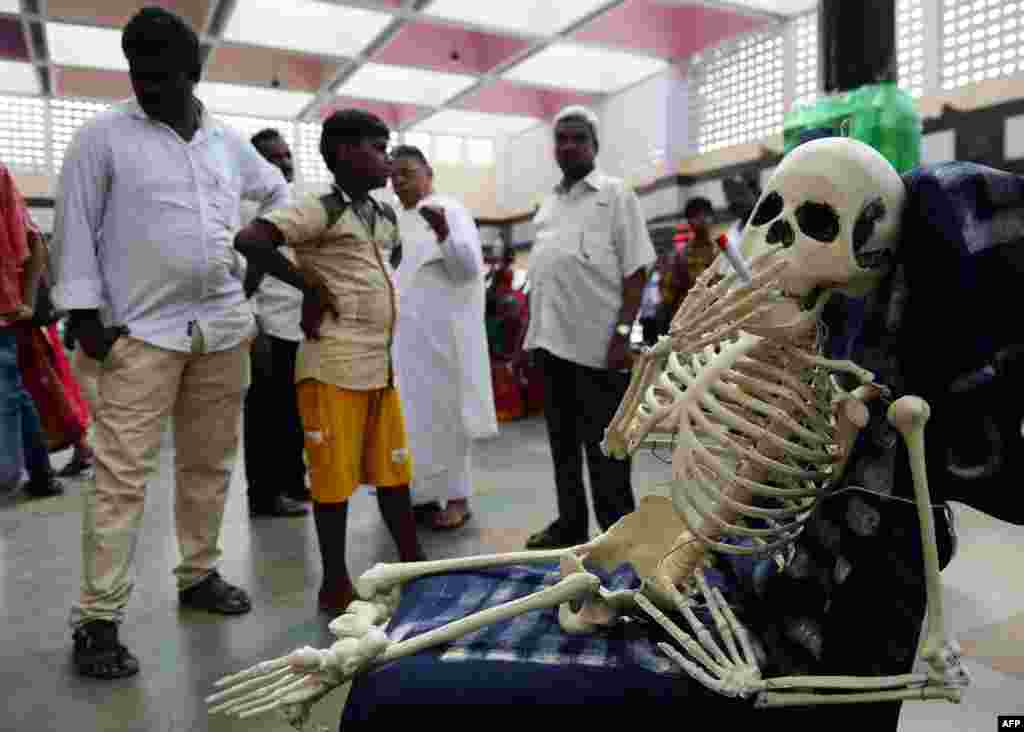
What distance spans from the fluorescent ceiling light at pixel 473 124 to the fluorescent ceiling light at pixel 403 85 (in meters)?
0.55

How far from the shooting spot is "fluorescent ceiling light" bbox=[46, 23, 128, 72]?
6391mm

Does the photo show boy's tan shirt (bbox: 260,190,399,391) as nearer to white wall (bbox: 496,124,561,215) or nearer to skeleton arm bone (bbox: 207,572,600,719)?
skeleton arm bone (bbox: 207,572,600,719)

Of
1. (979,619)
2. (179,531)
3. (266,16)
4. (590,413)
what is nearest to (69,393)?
(179,531)

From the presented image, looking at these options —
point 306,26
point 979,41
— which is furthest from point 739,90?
point 306,26

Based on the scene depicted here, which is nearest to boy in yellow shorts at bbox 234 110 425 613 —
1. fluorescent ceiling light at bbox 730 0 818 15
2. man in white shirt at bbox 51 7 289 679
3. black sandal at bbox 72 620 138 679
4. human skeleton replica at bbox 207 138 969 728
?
man in white shirt at bbox 51 7 289 679

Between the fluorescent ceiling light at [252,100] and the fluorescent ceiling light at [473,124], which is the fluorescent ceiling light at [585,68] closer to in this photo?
the fluorescent ceiling light at [473,124]

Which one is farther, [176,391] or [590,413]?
[590,413]

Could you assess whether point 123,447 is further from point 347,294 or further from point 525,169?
point 525,169

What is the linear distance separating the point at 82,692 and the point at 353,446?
2.86ft

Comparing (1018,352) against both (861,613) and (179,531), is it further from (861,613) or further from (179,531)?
(179,531)

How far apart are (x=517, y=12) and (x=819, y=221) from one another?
5.93 m

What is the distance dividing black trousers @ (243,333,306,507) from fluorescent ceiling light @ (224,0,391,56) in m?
3.76

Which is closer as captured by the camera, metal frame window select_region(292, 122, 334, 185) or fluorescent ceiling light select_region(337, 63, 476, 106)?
fluorescent ceiling light select_region(337, 63, 476, 106)

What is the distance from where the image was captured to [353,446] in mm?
2242
